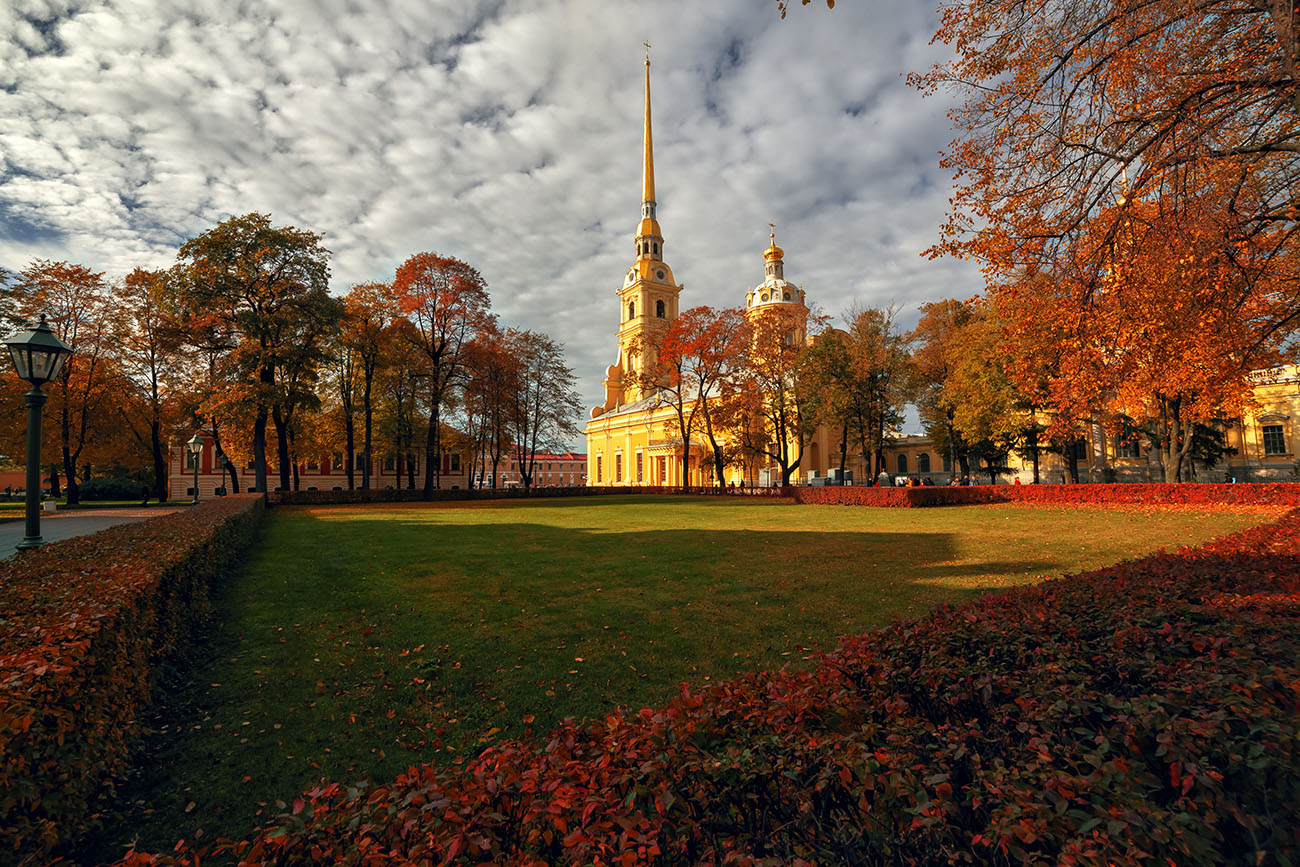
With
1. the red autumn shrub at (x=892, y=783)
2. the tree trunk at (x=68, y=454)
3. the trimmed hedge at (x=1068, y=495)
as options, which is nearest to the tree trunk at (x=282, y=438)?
the tree trunk at (x=68, y=454)

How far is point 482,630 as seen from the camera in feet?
21.7

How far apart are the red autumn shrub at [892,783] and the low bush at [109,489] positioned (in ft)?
168

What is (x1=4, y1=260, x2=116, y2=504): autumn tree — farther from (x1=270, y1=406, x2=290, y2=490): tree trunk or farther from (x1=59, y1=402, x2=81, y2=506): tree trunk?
(x1=270, y1=406, x2=290, y2=490): tree trunk

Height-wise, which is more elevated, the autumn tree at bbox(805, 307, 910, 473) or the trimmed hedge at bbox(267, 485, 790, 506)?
the autumn tree at bbox(805, 307, 910, 473)

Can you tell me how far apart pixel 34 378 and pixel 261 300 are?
2430 centimetres

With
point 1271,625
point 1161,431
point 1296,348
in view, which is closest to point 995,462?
point 1161,431

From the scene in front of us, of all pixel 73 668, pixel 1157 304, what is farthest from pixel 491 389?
pixel 73 668

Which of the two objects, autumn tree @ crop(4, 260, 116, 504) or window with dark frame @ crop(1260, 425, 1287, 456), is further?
window with dark frame @ crop(1260, 425, 1287, 456)

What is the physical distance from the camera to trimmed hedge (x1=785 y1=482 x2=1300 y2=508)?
19.6 metres

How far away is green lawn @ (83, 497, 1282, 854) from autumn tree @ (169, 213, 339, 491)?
17.9 metres

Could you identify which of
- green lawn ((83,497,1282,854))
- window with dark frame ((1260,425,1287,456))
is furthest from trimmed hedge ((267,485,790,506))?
window with dark frame ((1260,425,1287,456))

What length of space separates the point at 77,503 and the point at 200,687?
117 ft

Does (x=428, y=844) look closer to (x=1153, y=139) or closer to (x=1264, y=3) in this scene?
(x=1153, y=139)

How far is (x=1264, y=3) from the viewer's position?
6.71m
